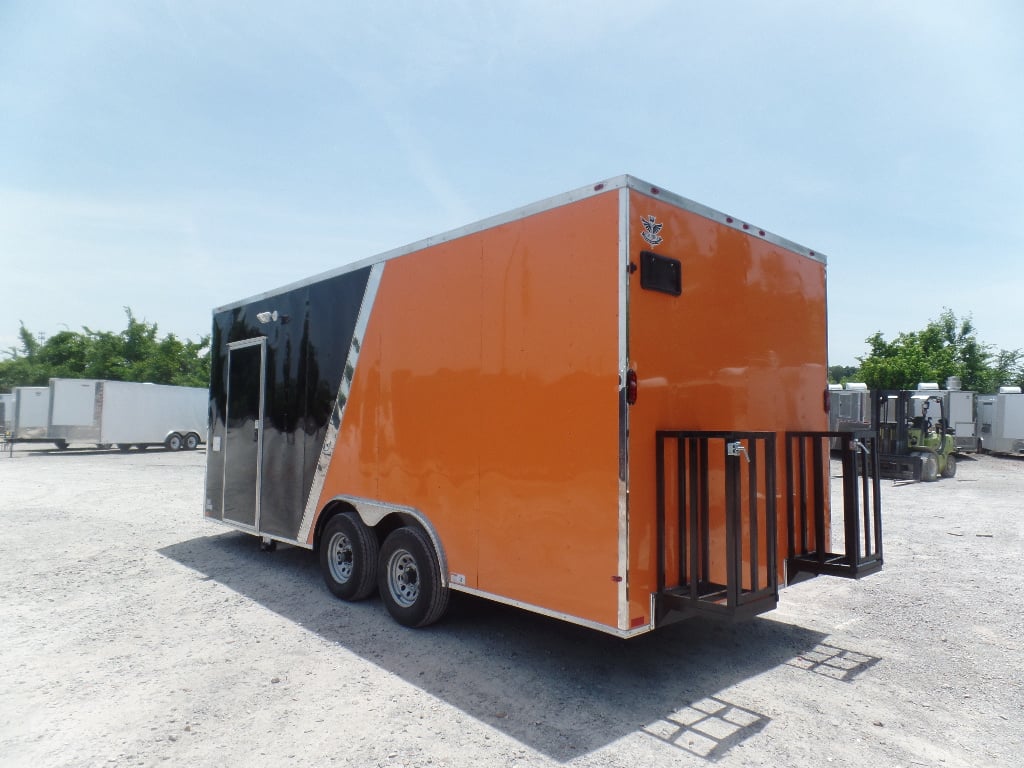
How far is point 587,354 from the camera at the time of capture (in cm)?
401

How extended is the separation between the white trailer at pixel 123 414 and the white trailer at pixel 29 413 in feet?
3.38

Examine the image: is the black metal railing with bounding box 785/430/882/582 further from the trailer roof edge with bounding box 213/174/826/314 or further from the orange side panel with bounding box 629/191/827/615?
the trailer roof edge with bounding box 213/174/826/314

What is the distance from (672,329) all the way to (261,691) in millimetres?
3437

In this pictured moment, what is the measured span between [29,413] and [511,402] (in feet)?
93.0

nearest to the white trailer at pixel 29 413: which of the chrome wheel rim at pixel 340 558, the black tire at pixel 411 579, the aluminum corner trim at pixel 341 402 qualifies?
the aluminum corner trim at pixel 341 402

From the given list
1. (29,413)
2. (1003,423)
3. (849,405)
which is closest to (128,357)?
(29,413)

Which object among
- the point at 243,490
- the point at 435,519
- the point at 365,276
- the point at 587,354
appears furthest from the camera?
the point at 243,490

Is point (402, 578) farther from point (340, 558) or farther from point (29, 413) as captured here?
point (29, 413)

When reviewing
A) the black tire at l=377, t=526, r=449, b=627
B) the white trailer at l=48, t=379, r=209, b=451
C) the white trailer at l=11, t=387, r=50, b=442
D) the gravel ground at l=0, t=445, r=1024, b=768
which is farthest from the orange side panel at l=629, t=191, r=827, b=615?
the white trailer at l=11, t=387, r=50, b=442

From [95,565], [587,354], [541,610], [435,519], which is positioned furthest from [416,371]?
[95,565]

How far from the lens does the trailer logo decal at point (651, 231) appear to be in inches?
157

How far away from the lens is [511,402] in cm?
449

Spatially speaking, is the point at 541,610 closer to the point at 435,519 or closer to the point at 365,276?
the point at 435,519

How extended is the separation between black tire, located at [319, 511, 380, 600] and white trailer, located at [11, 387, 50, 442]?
994 inches
